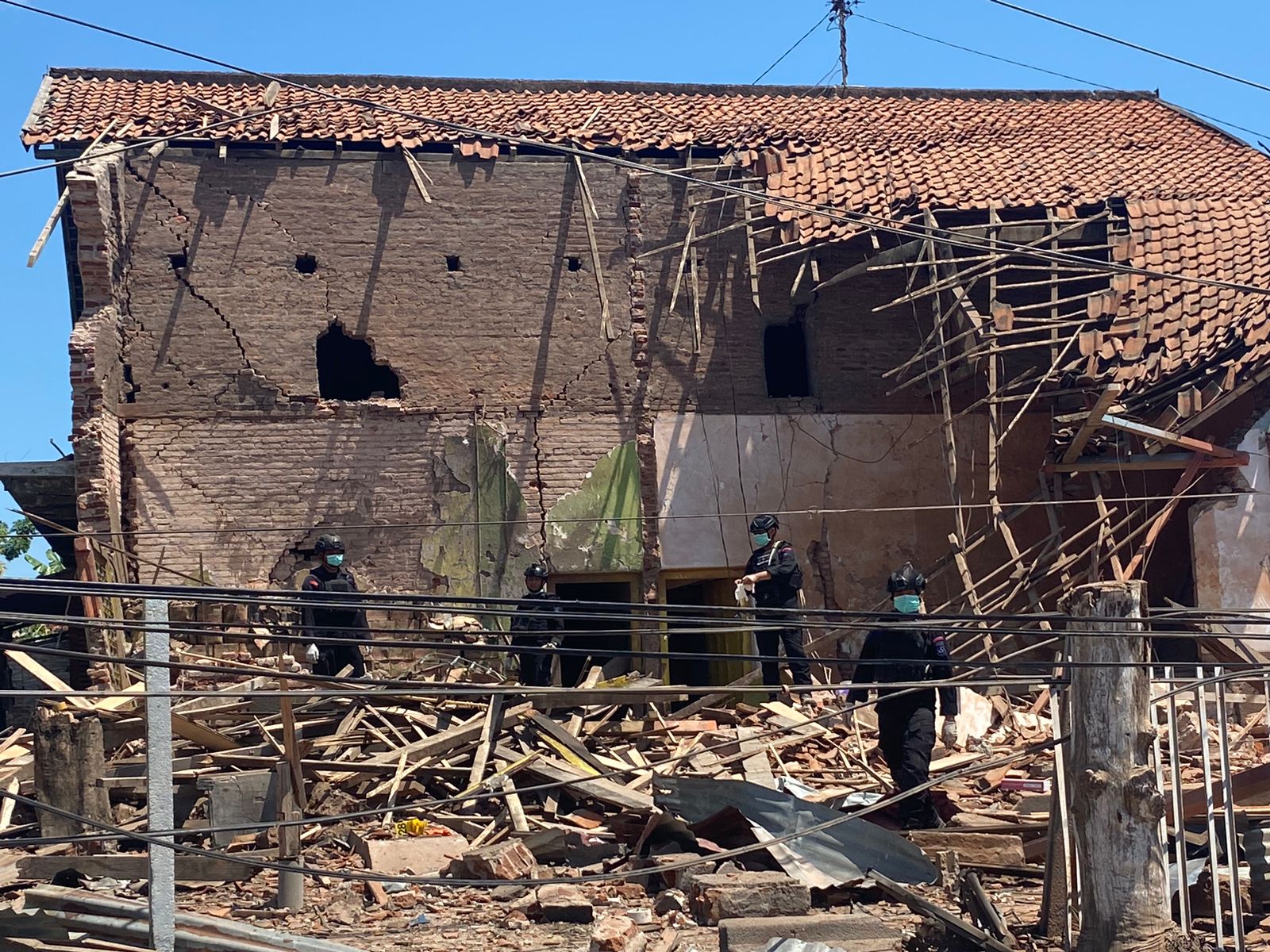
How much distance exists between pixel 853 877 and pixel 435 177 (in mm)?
11378

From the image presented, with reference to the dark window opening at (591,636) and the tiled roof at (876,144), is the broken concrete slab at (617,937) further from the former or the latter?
the tiled roof at (876,144)

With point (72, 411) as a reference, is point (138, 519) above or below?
below

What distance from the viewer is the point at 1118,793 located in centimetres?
689

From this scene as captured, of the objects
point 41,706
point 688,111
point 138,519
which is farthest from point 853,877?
point 688,111

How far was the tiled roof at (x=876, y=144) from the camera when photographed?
16.3 m

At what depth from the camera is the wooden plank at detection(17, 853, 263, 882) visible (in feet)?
31.4

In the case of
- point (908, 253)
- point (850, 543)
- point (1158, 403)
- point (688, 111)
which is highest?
point (688, 111)

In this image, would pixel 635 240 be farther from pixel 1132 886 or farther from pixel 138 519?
pixel 1132 886

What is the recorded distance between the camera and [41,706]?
437 inches

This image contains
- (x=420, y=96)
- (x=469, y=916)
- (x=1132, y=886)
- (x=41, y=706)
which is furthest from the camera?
(x=420, y=96)

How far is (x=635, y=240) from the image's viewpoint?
1812 cm

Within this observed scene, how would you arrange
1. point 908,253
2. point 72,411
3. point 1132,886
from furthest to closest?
point 908,253 → point 72,411 → point 1132,886

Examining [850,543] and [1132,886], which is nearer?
[1132,886]

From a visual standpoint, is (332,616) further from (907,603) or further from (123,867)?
(907,603)
